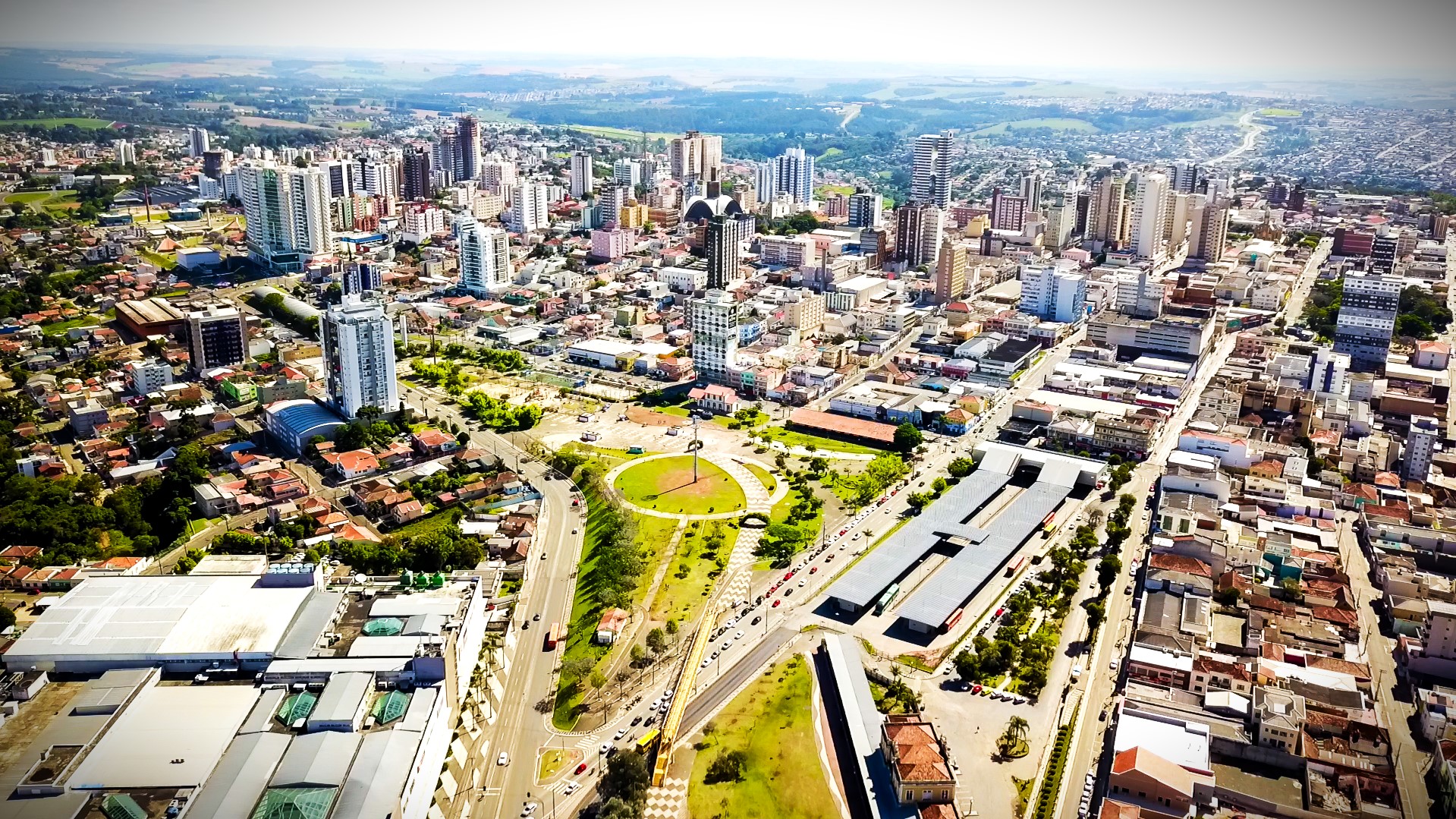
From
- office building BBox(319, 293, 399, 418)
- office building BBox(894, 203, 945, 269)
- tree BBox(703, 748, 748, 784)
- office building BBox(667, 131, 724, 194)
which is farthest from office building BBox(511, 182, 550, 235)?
tree BBox(703, 748, 748, 784)

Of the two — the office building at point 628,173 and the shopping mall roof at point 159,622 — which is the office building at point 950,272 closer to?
the shopping mall roof at point 159,622

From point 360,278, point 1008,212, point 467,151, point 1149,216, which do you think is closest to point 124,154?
point 467,151

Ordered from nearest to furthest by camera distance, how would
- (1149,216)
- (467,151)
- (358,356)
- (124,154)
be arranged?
1. (358,356)
2. (1149,216)
3. (124,154)
4. (467,151)

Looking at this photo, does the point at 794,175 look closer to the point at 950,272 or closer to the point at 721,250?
the point at 721,250

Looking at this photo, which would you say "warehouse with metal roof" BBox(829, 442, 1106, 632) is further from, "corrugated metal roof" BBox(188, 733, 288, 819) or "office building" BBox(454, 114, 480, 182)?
"office building" BBox(454, 114, 480, 182)

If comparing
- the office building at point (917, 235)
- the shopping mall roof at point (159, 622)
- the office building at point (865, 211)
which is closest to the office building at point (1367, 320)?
the office building at point (917, 235)

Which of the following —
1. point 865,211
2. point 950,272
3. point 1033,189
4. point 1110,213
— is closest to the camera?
point 950,272
